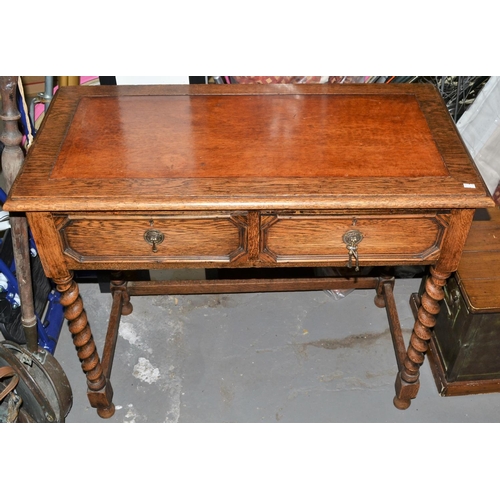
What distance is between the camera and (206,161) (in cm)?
212

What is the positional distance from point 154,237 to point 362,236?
0.75 m

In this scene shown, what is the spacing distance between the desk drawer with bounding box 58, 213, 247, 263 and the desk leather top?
0.10 m

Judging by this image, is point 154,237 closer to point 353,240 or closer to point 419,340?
point 353,240

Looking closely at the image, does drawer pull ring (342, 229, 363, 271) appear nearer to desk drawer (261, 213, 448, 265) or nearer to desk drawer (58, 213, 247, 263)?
desk drawer (261, 213, 448, 265)

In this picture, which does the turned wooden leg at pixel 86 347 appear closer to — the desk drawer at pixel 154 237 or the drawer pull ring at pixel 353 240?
the desk drawer at pixel 154 237

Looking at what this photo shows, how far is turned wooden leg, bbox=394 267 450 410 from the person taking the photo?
235 centimetres

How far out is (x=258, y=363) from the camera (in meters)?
2.95

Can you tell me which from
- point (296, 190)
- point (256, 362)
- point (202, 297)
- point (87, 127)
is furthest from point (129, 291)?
point (296, 190)

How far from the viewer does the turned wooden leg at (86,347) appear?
2326 millimetres

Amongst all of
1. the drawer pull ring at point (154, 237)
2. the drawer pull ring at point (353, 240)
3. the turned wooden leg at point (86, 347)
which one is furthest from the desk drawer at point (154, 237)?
the drawer pull ring at point (353, 240)

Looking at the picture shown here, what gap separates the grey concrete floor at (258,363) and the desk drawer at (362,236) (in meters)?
0.90

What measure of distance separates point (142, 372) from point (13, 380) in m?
0.71

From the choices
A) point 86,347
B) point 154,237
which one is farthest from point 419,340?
point 86,347

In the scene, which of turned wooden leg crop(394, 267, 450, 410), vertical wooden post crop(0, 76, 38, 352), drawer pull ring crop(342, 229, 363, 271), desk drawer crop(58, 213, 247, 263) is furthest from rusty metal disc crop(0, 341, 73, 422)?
turned wooden leg crop(394, 267, 450, 410)
